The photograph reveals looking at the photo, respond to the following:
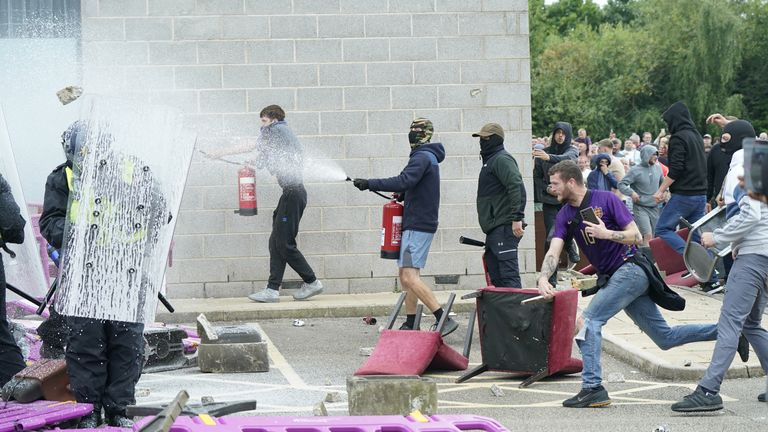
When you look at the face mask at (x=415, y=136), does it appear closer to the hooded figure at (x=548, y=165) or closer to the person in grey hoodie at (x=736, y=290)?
the person in grey hoodie at (x=736, y=290)

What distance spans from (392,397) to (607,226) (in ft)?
6.19

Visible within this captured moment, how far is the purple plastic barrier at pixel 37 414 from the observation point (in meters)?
6.48

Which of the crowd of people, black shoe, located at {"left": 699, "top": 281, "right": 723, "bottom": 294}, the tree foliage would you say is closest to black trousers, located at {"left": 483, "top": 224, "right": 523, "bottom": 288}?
the crowd of people

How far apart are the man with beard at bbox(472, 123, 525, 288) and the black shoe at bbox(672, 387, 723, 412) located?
10.3 feet

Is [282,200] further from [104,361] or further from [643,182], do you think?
[104,361]

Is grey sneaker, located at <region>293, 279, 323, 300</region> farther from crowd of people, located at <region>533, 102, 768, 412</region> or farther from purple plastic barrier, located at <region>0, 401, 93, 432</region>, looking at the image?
purple plastic barrier, located at <region>0, 401, 93, 432</region>

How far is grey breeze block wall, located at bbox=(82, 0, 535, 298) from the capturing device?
13750 mm

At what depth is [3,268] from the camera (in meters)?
7.93

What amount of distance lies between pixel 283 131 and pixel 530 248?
322 centimetres

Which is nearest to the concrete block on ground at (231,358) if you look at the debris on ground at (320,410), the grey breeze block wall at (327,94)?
the debris on ground at (320,410)

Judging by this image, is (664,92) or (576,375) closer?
(576,375)

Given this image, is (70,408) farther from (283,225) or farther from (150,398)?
(283,225)

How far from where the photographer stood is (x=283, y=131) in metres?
13.1

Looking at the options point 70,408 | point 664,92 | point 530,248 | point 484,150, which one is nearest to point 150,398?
point 70,408
